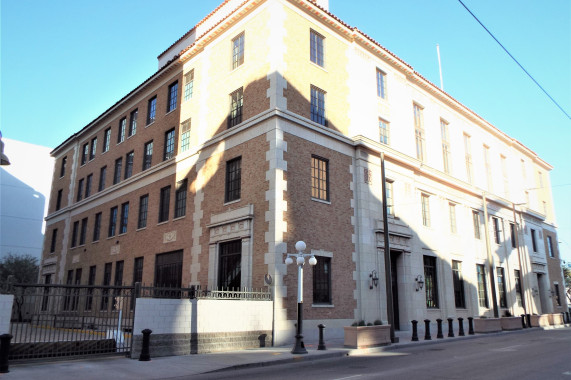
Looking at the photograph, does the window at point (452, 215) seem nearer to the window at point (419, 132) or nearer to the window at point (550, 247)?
the window at point (419, 132)

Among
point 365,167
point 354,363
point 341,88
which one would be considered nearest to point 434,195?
point 365,167

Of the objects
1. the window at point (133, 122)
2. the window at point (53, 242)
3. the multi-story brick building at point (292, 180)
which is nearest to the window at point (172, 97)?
the multi-story brick building at point (292, 180)

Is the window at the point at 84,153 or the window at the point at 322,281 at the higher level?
the window at the point at 84,153

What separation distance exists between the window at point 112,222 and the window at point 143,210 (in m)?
3.59

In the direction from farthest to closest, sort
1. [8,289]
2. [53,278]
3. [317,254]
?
1. [53,278]
2. [317,254]
3. [8,289]

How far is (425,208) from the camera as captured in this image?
2866cm

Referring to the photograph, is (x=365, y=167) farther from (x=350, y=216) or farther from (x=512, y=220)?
(x=512, y=220)

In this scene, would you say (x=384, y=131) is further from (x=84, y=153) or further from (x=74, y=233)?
(x=84, y=153)

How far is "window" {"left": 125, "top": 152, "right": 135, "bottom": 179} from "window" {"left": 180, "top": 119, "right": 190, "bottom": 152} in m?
6.43

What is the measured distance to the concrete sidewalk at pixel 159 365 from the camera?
11.1 metres

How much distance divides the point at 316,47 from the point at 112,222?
63.9ft

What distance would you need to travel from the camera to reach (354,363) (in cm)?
1358

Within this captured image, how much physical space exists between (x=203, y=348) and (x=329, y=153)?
11227 mm

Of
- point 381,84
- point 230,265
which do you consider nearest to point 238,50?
point 381,84
